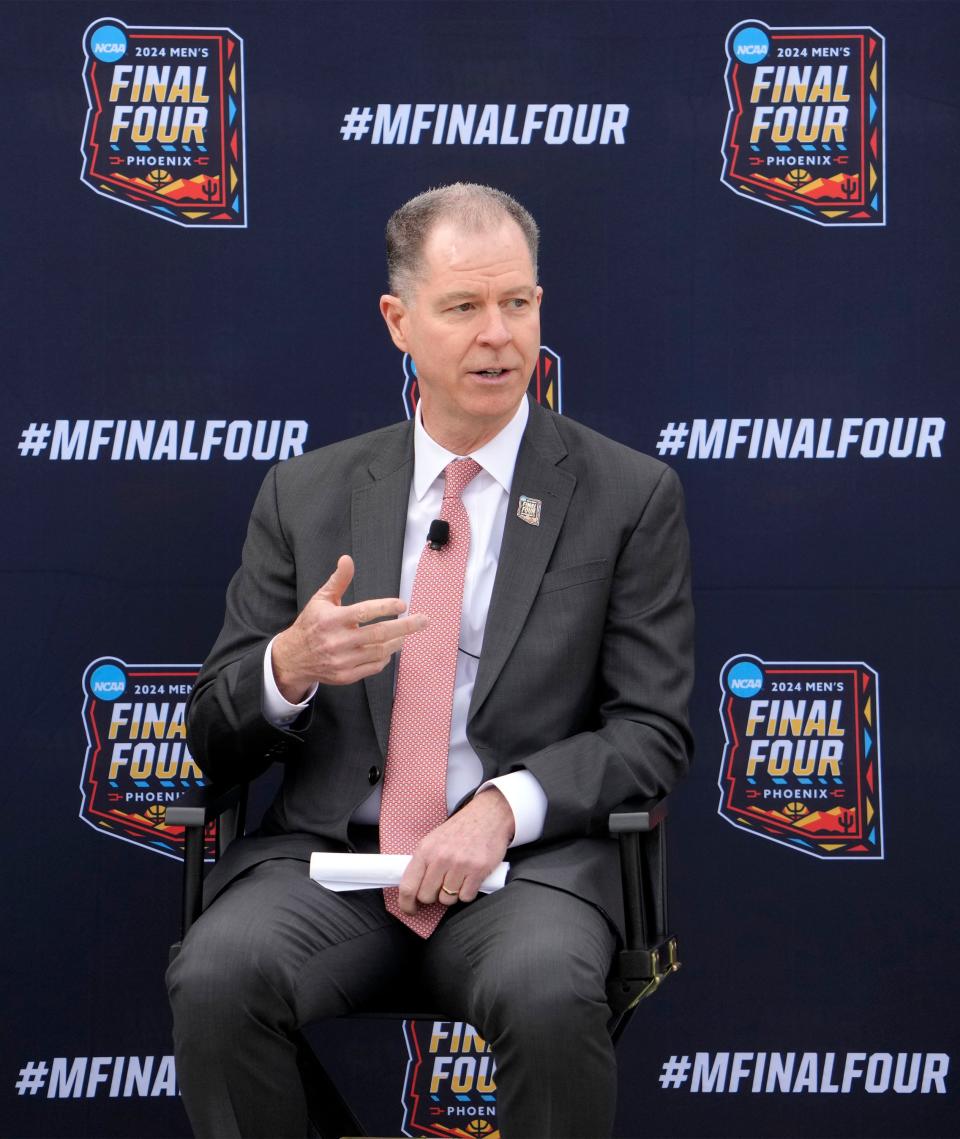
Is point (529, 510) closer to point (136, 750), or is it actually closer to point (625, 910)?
point (625, 910)

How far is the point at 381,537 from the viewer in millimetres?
2637

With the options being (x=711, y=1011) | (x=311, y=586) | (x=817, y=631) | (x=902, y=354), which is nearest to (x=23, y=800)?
(x=311, y=586)

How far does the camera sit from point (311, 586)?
2.64 m

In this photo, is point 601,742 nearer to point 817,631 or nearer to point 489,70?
point 817,631

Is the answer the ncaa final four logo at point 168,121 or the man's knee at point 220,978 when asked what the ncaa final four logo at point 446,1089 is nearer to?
the man's knee at point 220,978

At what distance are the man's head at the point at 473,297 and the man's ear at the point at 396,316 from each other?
57mm

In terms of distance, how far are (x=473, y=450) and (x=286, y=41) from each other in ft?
3.99

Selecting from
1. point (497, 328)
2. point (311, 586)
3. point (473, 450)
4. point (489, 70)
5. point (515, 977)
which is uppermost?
point (489, 70)

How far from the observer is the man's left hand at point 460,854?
2.34 meters

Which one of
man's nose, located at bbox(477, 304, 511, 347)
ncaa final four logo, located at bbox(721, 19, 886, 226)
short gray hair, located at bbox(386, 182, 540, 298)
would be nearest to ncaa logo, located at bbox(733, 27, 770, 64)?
ncaa final four logo, located at bbox(721, 19, 886, 226)

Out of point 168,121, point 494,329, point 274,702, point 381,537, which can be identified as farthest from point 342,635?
point 168,121

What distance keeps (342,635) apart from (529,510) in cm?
48

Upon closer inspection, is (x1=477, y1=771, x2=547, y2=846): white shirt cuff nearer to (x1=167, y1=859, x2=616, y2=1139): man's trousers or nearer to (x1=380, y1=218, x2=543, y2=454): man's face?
(x1=167, y1=859, x2=616, y2=1139): man's trousers

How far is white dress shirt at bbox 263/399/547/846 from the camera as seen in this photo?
2457mm
